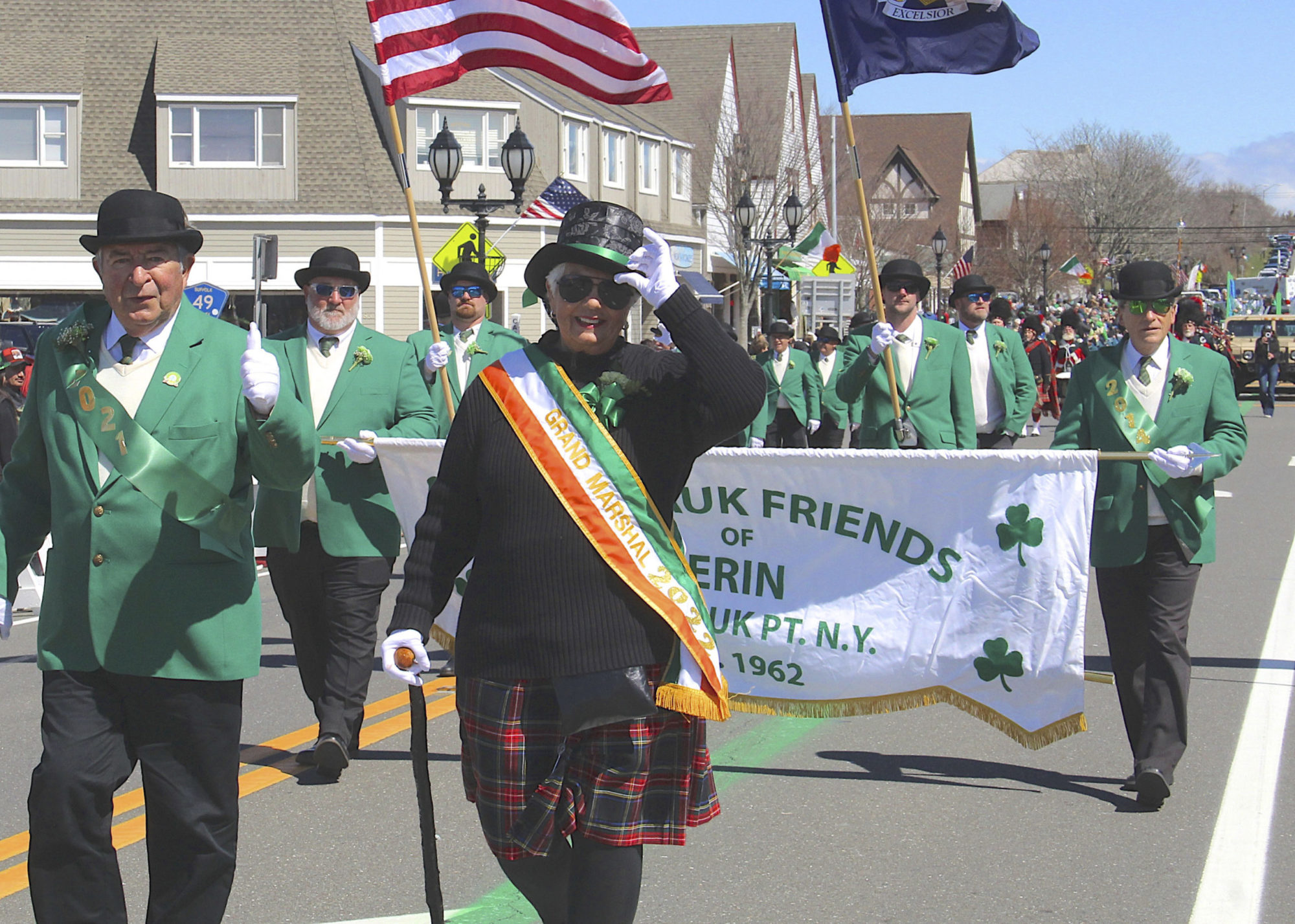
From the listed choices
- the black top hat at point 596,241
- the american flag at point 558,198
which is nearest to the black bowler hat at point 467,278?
the black top hat at point 596,241

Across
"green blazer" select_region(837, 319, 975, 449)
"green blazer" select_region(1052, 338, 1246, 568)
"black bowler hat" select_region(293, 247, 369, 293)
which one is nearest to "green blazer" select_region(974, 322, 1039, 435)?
"green blazer" select_region(837, 319, 975, 449)

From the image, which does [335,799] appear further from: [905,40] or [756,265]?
[756,265]

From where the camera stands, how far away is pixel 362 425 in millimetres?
6531

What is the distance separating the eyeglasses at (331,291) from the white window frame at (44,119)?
119ft

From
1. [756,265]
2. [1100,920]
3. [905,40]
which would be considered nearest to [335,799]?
[1100,920]

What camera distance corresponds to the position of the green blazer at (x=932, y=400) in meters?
9.23

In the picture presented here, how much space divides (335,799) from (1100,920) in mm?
2893

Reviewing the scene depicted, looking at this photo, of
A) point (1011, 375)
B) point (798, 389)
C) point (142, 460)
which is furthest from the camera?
point (798, 389)

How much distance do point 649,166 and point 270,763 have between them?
143ft

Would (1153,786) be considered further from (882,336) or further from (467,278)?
(467,278)

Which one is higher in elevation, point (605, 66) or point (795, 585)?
point (605, 66)

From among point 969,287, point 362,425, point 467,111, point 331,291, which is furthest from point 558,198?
point 467,111

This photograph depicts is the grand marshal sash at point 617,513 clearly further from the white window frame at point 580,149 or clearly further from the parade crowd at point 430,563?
the white window frame at point 580,149

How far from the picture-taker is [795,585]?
589 cm
